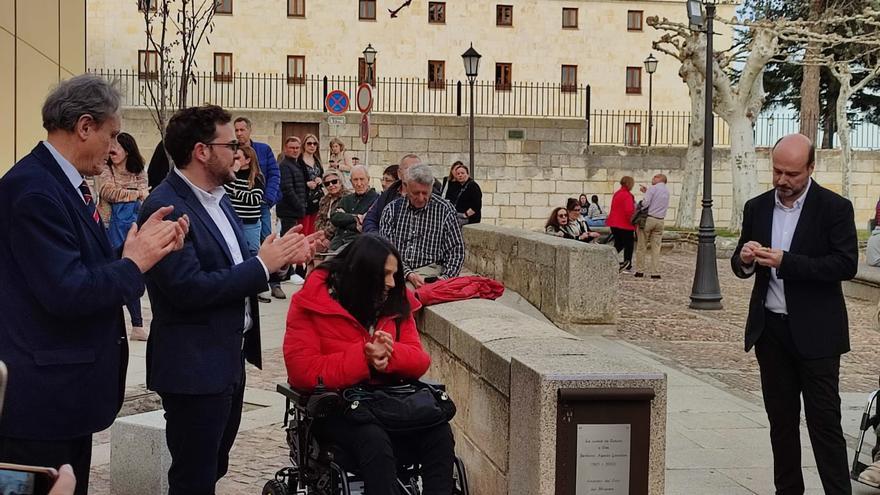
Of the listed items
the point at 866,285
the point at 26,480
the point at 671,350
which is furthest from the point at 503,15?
the point at 26,480

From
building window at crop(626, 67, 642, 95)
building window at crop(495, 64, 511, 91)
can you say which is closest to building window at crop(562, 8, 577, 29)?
building window at crop(495, 64, 511, 91)

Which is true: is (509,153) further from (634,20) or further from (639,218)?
(634,20)

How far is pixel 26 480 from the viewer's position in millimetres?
1930

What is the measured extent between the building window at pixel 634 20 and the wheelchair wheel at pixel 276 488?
158ft

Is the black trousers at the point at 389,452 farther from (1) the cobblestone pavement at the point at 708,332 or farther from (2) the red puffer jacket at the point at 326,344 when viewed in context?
(1) the cobblestone pavement at the point at 708,332

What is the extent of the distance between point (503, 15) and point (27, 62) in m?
38.3

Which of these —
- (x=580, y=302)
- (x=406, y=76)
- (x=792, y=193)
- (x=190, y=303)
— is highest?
(x=406, y=76)

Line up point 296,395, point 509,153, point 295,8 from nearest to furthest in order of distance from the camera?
point 296,395 → point 509,153 → point 295,8

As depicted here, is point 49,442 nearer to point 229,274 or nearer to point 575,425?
point 229,274

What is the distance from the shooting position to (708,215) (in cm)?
1775

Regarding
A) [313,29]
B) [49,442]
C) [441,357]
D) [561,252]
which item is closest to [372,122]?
[313,29]

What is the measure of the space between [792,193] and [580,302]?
678 centimetres

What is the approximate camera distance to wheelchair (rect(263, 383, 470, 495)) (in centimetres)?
469

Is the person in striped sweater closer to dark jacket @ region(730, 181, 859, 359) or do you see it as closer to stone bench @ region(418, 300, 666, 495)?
stone bench @ region(418, 300, 666, 495)
